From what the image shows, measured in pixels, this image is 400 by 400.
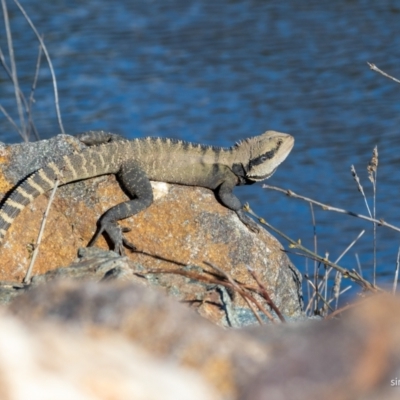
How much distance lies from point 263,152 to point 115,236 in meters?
1.49

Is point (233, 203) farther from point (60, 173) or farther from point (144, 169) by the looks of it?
point (60, 173)

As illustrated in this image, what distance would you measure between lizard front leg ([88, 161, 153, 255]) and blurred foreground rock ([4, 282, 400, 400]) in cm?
262

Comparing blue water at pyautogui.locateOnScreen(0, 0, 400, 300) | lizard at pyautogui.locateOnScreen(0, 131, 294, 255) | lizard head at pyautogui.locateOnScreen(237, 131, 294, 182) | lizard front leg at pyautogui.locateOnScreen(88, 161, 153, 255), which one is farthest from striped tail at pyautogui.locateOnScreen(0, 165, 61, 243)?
blue water at pyautogui.locateOnScreen(0, 0, 400, 300)

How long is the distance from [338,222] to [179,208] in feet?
15.8

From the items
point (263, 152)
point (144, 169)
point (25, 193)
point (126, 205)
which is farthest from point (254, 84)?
point (25, 193)

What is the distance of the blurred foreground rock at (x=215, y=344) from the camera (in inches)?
99.1

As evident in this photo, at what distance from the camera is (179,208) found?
602cm

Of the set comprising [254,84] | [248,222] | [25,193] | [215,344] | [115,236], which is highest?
[215,344]

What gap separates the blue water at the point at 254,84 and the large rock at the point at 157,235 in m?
3.48

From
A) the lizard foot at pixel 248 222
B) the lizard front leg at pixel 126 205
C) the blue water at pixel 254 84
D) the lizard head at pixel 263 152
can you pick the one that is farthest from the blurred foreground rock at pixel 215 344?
the blue water at pixel 254 84

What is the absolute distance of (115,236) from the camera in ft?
18.9

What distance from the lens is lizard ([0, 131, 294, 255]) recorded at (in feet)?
19.1

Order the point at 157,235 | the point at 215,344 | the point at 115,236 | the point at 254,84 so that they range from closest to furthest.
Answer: the point at 215,344
the point at 115,236
the point at 157,235
the point at 254,84

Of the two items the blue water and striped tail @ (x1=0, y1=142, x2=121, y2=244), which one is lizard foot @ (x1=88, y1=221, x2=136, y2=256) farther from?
the blue water
